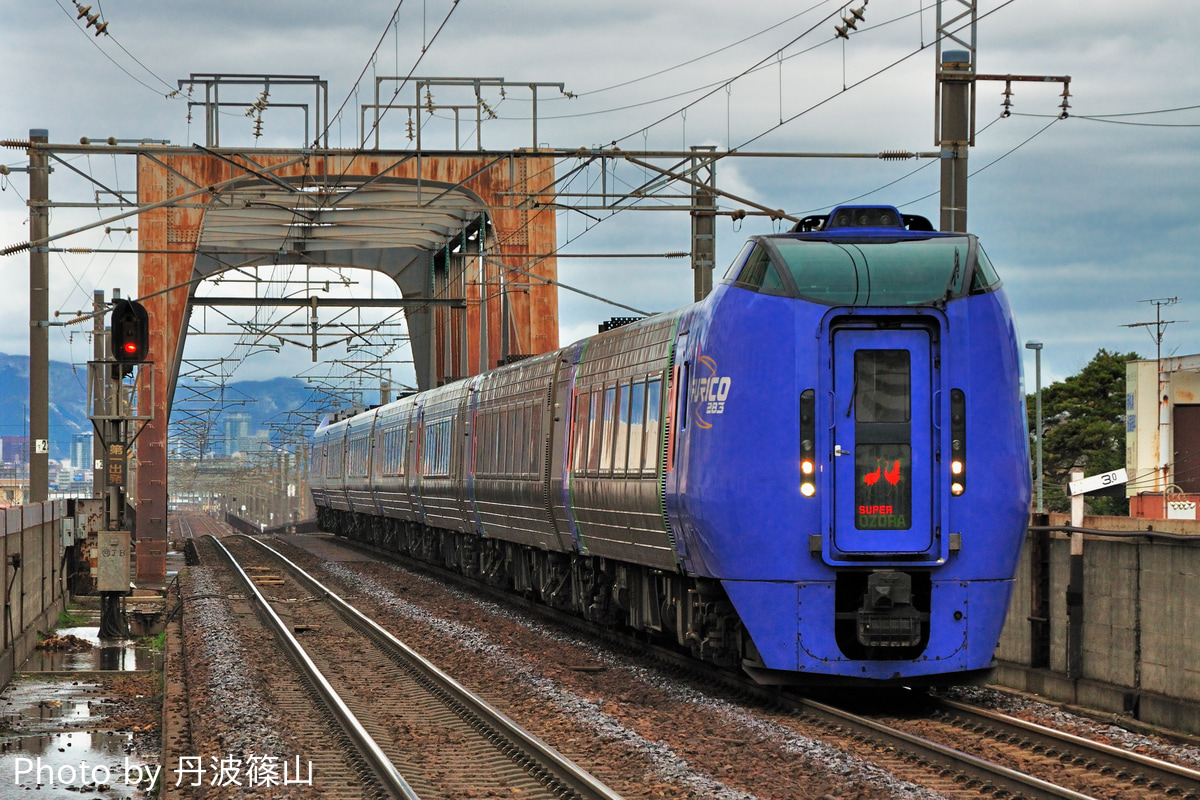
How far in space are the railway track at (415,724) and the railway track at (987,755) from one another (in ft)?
6.88

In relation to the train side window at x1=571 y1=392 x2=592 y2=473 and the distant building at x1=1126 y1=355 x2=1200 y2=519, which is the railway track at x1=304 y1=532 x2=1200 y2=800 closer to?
the train side window at x1=571 y1=392 x2=592 y2=473

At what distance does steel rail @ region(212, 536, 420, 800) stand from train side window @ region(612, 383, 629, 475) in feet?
11.2

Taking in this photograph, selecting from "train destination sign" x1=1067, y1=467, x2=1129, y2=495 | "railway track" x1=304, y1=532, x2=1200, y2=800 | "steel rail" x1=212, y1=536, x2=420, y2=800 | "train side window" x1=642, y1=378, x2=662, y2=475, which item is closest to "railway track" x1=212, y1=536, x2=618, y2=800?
"steel rail" x1=212, y1=536, x2=420, y2=800

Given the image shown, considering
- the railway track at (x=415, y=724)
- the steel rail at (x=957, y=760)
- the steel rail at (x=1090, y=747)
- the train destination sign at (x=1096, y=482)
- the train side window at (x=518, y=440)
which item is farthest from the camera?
the train side window at (x=518, y=440)

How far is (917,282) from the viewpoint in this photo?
12.3 m

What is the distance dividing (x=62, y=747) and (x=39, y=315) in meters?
14.3

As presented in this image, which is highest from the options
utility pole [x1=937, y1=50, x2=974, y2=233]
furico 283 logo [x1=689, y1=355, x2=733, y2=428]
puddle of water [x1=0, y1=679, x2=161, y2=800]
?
utility pole [x1=937, y1=50, x2=974, y2=233]

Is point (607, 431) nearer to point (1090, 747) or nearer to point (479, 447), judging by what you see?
point (1090, 747)

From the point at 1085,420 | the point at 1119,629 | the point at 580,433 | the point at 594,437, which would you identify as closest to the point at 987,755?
the point at 1119,629

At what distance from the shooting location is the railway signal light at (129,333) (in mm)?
18266

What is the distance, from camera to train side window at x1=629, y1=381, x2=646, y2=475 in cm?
1501

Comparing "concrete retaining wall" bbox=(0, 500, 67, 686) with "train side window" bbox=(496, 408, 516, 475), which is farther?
"train side window" bbox=(496, 408, 516, 475)

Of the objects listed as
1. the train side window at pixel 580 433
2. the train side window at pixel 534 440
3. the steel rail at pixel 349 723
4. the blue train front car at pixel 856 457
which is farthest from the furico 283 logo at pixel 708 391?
the train side window at pixel 534 440

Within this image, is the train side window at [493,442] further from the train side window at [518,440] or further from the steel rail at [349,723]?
the steel rail at [349,723]
